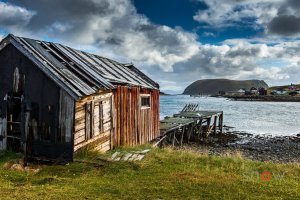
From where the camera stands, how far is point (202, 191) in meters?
8.22

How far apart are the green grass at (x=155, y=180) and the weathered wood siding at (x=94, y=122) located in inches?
25.8

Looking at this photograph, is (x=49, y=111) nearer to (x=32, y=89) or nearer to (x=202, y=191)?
(x=32, y=89)

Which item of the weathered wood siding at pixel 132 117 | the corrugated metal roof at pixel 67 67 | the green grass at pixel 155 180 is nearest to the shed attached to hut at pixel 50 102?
the corrugated metal roof at pixel 67 67

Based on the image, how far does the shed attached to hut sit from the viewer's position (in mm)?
11391

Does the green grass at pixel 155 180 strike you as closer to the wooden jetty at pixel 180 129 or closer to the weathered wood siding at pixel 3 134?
the weathered wood siding at pixel 3 134

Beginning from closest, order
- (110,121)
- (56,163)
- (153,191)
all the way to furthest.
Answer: (153,191) → (56,163) → (110,121)

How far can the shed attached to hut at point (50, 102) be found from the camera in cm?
1139

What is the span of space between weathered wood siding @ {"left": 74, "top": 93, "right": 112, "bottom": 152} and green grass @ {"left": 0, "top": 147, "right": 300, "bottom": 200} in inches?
25.8

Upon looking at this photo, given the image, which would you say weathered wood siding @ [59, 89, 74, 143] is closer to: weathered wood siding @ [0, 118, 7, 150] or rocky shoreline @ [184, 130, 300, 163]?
weathered wood siding @ [0, 118, 7, 150]

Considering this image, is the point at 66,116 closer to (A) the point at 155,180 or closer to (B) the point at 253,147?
(A) the point at 155,180

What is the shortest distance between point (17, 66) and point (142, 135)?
8307mm

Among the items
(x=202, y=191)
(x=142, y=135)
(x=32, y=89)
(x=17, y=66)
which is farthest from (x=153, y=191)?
(x=142, y=135)

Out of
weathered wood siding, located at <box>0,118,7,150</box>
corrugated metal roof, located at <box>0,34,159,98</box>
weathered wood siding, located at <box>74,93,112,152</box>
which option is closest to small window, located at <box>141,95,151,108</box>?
corrugated metal roof, located at <box>0,34,159,98</box>

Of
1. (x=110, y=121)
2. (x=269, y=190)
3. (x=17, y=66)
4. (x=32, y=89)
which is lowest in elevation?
(x=269, y=190)
